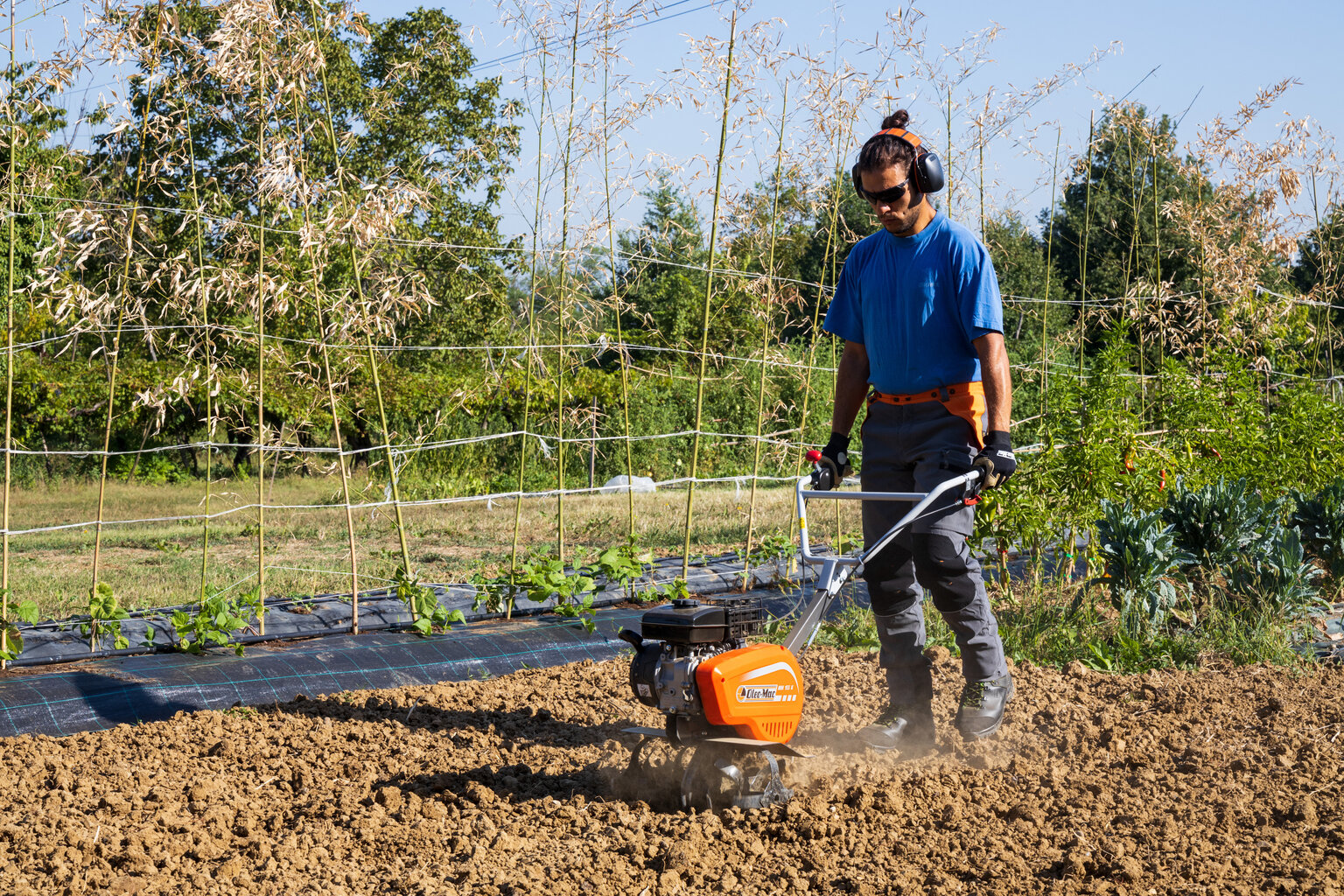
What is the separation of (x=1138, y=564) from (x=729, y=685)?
2535mm

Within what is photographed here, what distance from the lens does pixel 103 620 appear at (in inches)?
166

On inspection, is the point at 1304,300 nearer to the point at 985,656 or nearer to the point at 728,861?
the point at 985,656

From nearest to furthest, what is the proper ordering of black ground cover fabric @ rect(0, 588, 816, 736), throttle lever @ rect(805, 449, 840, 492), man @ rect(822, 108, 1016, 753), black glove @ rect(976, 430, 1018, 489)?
black glove @ rect(976, 430, 1018, 489) < man @ rect(822, 108, 1016, 753) < throttle lever @ rect(805, 449, 840, 492) < black ground cover fabric @ rect(0, 588, 816, 736)

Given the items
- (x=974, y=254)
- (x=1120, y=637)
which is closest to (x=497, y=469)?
(x=1120, y=637)

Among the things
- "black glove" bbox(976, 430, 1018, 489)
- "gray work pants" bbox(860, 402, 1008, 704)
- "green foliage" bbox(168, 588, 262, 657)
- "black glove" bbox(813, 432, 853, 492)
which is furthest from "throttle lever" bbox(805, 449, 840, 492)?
"green foliage" bbox(168, 588, 262, 657)

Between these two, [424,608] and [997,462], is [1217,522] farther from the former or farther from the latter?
[424,608]

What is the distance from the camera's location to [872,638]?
4.70 metres

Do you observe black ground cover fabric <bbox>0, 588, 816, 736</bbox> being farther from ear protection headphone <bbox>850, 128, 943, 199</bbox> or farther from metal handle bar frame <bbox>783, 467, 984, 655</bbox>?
ear protection headphone <bbox>850, 128, 943, 199</bbox>

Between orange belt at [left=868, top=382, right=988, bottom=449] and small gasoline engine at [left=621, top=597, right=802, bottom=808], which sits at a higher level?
orange belt at [left=868, top=382, right=988, bottom=449]

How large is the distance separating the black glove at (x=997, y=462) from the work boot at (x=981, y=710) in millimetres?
694

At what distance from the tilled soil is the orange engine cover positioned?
0.83 ft

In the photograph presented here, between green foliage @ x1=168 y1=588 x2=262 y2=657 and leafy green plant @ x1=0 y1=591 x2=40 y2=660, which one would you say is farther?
green foliage @ x1=168 y1=588 x2=262 y2=657

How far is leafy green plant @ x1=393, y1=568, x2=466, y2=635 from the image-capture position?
4.57m

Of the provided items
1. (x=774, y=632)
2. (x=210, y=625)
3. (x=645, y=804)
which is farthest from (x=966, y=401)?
(x=210, y=625)
